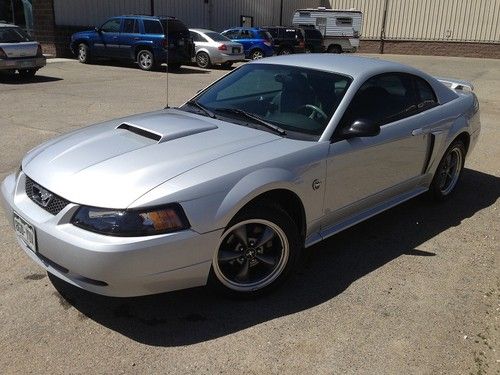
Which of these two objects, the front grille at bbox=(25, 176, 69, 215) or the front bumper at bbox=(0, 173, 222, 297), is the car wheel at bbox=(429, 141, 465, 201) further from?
the front grille at bbox=(25, 176, 69, 215)

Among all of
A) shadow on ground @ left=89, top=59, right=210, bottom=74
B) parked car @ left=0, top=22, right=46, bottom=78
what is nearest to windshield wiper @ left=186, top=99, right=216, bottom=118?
parked car @ left=0, top=22, right=46, bottom=78

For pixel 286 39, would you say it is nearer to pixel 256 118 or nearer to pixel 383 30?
pixel 383 30

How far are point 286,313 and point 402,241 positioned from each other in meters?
1.58

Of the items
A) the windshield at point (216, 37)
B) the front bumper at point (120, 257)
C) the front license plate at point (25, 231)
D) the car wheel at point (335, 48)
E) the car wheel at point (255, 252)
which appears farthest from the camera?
the car wheel at point (335, 48)

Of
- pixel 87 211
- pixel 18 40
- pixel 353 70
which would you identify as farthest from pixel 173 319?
pixel 18 40

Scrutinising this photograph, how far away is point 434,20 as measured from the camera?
32.9 meters

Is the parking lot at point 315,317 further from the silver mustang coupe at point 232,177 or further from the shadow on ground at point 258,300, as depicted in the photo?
the silver mustang coupe at point 232,177

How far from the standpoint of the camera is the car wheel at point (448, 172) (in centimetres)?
508

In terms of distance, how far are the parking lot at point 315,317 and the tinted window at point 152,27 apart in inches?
570

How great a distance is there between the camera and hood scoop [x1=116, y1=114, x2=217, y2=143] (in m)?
3.48

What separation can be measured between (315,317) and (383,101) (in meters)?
1.97

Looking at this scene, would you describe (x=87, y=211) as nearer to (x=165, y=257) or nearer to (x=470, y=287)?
(x=165, y=257)

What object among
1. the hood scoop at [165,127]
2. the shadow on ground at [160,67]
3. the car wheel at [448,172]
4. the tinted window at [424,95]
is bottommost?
the shadow on ground at [160,67]

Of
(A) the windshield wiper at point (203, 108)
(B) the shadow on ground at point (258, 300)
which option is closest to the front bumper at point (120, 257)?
(B) the shadow on ground at point (258, 300)
